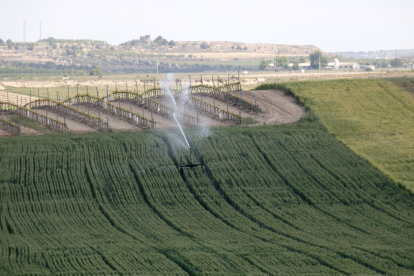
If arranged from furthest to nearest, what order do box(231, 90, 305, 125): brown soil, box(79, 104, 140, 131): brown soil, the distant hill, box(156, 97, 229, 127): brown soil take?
the distant hill
box(231, 90, 305, 125): brown soil
box(156, 97, 229, 127): brown soil
box(79, 104, 140, 131): brown soil

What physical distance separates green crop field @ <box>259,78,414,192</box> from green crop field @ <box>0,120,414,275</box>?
240cm

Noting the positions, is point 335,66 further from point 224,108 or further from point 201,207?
point 201,207

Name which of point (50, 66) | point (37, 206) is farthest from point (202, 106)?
point (50, 66)

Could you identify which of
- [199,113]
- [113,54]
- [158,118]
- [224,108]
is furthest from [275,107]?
[113,54]

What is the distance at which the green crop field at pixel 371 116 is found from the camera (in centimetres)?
3866

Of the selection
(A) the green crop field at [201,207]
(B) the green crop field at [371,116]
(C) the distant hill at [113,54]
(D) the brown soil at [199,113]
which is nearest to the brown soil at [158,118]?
(D) the brown soil at [199,113]

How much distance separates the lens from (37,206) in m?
28.1

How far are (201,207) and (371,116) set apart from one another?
2576 centimetres

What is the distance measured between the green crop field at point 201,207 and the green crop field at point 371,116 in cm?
240

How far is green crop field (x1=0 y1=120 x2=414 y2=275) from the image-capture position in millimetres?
20906

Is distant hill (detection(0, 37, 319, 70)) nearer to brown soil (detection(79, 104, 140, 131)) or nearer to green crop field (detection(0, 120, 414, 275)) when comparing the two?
brown soil (detection(79, 104, 140, 131))

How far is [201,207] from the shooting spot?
28797 millimetres

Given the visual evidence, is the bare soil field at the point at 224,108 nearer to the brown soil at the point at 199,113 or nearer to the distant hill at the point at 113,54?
the brown soil at the point at 199,113

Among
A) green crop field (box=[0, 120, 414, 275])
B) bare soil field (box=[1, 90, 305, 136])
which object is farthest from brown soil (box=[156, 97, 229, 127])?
green crop field (box=[0, 120, 414, 275])
